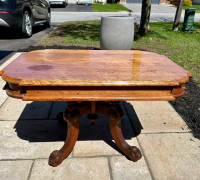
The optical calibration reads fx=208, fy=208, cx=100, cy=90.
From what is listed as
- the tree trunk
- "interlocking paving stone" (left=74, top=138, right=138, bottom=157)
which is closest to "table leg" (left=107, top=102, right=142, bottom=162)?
"interlocking paving stone" (left=74, top=138, right=138, bottom=157)

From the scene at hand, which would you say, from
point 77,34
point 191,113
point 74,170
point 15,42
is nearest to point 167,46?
point 77,34

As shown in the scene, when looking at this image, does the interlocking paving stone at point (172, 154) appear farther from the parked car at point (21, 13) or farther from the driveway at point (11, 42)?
the parked car at point (21, 13)

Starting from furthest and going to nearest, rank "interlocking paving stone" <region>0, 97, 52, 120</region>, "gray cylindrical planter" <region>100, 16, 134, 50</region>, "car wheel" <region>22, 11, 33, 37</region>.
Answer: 1. "car wheel" <region>22, 11, 33, 37</region>
2. "gray cylindrical planter" <region>100, 16, 134, 50</region>
3. "interlocking paving stone" <region>0, 97, 52, 120</region>

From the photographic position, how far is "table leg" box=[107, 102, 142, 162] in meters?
2.00

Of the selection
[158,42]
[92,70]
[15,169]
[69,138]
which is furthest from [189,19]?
[15,169]

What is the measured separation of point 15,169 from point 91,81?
120cm

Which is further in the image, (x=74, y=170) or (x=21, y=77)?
(x=74, y=170)

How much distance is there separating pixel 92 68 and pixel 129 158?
3.32 feet

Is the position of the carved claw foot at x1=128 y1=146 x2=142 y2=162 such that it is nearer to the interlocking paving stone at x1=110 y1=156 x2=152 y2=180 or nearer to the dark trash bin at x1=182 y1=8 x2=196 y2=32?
the interlocking paving stone at x1=110 y1=156 x2=152 y2=180

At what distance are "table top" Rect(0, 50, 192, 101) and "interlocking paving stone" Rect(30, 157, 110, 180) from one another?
2.68 feet

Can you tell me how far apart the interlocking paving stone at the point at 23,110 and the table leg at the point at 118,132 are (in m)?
1.19

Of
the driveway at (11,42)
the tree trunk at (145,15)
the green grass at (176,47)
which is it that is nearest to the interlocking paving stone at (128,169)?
the green grass at (176,47)

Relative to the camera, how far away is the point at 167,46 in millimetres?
6934

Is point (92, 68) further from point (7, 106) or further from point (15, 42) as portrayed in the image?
point (15, 42)
